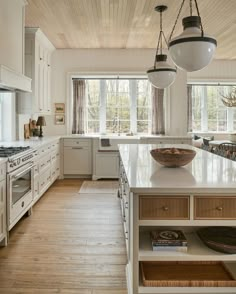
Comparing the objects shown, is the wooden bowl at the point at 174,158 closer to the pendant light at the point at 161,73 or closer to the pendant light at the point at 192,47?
the pendant light at the point at 192,47

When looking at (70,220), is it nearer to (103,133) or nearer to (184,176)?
(184,176)

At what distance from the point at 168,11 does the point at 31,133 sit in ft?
10.8

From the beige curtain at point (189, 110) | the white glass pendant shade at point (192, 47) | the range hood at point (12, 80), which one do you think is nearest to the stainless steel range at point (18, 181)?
the range hood at point (12, 80)

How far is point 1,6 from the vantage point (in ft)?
11.0

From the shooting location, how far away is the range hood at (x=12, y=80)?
3.24 metres

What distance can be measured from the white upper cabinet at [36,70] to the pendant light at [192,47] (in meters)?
3.38

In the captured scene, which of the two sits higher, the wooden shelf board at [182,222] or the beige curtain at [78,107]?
the beige curtain at [78,107]

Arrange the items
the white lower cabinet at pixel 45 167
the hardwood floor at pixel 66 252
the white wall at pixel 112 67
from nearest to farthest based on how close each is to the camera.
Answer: the hardwood floor at pixel 66 252
the white lower cabinet at pixel 45 167
the white wall at pixel 112 67

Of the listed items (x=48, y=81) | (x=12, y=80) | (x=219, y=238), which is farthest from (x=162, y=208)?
(x=48, y=81)

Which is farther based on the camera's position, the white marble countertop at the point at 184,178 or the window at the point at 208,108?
the window at the point at 208,108

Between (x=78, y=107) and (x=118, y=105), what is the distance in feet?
3.07

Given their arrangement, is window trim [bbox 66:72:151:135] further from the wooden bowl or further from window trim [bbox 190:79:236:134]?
the wooden bowl

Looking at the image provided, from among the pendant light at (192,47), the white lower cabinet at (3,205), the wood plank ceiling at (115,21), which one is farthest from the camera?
the wood plank ceiling at (115,21)

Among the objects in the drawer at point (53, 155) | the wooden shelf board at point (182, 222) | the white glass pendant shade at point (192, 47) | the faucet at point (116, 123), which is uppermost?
the white glass pendant shade at point (192, 47)
